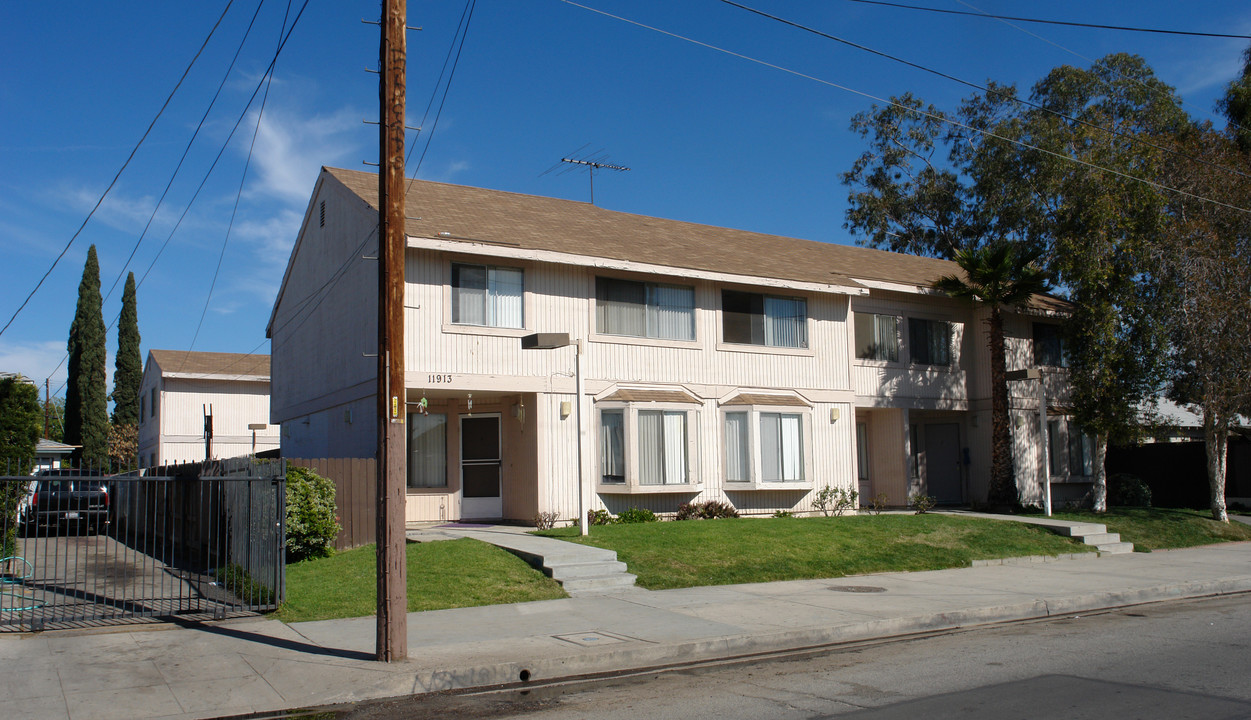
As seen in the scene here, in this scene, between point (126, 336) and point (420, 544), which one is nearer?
point (420, 544)

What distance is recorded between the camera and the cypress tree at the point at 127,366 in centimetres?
4503

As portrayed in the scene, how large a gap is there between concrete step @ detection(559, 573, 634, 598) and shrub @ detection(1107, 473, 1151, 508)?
1814 cm

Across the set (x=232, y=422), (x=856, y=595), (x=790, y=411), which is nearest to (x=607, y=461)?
(x=790, y=411)

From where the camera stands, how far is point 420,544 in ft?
48.3

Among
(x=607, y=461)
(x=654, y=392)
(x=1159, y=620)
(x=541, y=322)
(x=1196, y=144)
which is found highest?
(x=1196, y=144)

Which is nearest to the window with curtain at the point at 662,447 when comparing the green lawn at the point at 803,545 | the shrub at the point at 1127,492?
the green lawn at the point at 803,545

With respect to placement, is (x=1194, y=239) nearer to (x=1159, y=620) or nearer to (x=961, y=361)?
(x=961, y=361)

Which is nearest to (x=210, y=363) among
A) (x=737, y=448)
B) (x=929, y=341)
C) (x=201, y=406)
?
(x=201, y=406)

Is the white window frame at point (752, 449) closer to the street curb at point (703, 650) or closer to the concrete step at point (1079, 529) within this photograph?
the concrete step at point (1079, 529)

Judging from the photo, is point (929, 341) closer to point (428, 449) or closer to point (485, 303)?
point (485, 303)

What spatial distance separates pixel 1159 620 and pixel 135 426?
152ft

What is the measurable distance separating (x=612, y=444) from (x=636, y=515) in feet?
4.97

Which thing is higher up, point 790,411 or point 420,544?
point 790,411

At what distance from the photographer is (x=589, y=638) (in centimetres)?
960
